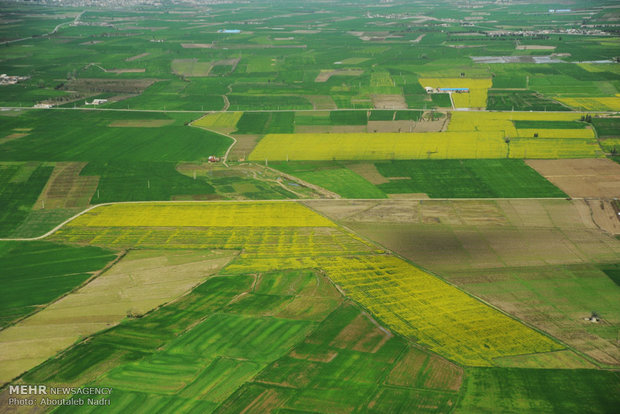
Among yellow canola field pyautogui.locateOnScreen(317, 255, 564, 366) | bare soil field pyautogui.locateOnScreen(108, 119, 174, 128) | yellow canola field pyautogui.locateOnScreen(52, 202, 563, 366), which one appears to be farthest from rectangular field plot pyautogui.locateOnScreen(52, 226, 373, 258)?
bare soil field pyautogui.locateOnScreen(108, 119, 174, 128)

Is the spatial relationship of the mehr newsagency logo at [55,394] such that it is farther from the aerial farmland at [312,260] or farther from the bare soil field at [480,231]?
the bare soil field at [480,231]

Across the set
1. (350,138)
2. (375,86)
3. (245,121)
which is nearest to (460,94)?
(375,86)

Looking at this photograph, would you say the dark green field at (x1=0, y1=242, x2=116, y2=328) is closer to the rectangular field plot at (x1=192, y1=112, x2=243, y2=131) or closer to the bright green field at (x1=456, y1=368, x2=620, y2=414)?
the bright green field at (x1=456, y1=368, x2=620, y2=414)

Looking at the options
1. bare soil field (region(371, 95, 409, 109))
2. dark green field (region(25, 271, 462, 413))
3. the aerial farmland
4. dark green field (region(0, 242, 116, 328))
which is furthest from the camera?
bare soil field (region(371, 95, 409, 109))

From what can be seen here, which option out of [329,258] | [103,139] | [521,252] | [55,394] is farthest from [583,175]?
[103,139]

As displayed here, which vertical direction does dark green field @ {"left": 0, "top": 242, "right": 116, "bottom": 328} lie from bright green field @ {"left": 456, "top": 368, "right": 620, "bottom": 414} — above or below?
above

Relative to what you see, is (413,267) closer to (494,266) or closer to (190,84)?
(494,266)

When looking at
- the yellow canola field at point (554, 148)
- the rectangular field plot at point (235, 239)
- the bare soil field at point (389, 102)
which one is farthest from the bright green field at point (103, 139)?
the yellow canola field at point (554, 148)
